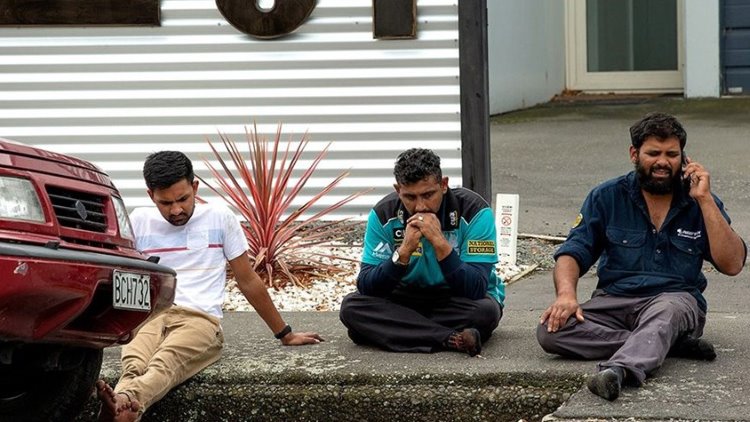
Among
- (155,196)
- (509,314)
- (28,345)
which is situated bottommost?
(509,314)

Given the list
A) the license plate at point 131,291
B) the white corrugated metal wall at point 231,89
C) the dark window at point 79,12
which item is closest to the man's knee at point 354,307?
the license plate at point 131,291

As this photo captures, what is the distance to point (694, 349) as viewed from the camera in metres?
5.78

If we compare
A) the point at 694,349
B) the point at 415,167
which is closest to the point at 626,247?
the point at 694,349

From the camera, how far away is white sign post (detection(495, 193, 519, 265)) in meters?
8.80

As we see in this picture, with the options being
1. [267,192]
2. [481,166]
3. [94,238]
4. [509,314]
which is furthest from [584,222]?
[481,166]

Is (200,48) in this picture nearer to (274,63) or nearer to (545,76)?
(274,63)

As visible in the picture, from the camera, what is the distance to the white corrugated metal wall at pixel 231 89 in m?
9.70

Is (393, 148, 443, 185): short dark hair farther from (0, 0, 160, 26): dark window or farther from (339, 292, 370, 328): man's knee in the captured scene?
(0, 0, 160, 26): dark window

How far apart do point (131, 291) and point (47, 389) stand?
75 centimetres

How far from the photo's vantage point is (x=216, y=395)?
5.82 m

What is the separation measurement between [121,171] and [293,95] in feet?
4.37

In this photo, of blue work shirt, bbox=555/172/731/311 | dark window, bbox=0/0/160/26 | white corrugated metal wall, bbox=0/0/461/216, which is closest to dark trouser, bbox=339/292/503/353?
blue work shirt, bbox=555/172/731/311

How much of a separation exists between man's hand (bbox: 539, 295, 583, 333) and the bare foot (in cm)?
170

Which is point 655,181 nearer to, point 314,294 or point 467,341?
point 467,341
